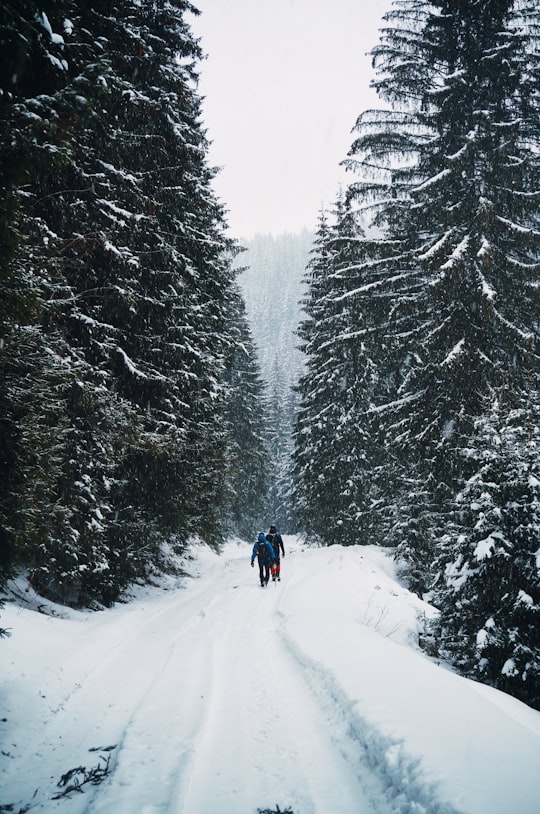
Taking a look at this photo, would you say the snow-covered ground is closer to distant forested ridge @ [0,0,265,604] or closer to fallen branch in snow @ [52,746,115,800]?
fallen branch in snow @ [52,746,115,800]

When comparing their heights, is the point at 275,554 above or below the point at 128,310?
below

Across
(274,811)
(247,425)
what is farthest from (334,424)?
(274,811)

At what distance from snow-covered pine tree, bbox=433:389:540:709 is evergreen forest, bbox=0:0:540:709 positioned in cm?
4

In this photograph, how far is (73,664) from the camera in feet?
19.2

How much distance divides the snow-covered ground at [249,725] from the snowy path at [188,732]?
16 mm

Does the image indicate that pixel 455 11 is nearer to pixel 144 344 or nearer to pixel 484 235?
pixel 484 235

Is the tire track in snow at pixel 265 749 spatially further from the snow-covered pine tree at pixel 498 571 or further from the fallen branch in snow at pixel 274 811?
the snow-covered pine tree at pixel 498 571

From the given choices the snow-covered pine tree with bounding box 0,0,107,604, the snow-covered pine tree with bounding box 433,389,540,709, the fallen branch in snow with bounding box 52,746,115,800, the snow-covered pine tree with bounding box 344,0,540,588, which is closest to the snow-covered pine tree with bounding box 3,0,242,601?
the snow-covered pine tree with bounding box 0,0,107,604

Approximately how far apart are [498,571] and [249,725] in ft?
13.5

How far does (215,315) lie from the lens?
14.3 m

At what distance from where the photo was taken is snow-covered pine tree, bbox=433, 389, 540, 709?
582 cm

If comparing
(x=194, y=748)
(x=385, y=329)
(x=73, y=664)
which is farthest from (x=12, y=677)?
(x=385, y=329)

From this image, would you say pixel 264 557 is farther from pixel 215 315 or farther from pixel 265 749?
pixel 265 749

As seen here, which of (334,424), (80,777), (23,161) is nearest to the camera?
(23,161)
